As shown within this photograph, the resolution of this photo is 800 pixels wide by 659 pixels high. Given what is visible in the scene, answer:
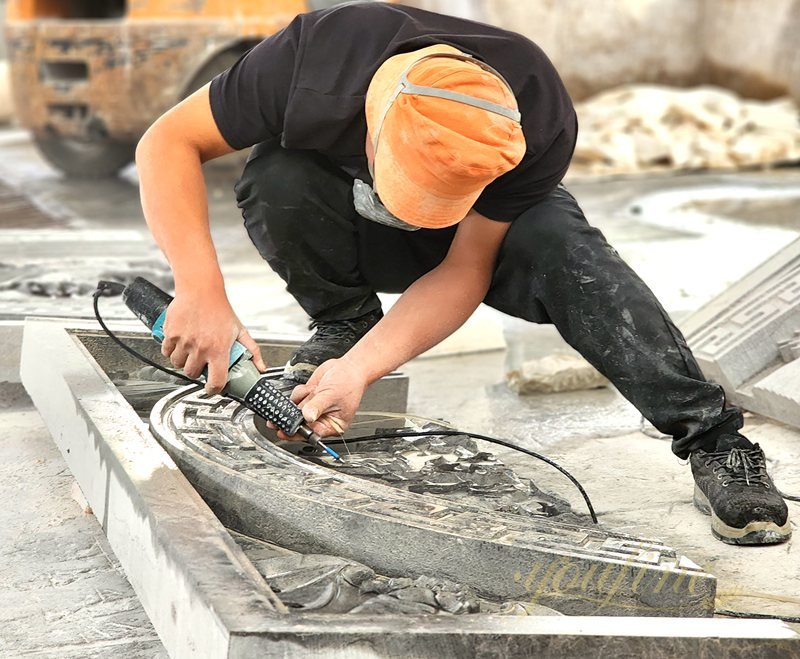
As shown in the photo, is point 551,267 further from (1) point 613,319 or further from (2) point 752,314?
(2) point 752,314

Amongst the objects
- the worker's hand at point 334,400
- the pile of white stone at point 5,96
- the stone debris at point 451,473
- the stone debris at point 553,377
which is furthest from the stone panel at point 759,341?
the pile of white stone at point 5,96

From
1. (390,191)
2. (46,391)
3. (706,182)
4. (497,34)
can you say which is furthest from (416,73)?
(706,182)

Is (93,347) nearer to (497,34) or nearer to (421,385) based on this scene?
(421,385)

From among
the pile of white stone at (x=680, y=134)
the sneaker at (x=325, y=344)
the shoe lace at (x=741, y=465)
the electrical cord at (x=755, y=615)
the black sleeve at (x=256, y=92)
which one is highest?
the black sleeve at (x=256, y=92)

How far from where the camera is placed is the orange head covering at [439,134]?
188cm

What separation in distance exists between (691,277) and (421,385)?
173cm

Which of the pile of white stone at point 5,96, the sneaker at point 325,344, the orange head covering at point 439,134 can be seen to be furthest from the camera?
the pile of white stone at point 5,96

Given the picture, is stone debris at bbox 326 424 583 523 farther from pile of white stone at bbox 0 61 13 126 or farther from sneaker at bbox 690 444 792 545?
pile of white stone at bbox 0 61 13 126

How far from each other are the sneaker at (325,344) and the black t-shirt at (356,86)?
1.65 feet

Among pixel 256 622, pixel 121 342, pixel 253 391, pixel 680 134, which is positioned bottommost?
pixel 680 134

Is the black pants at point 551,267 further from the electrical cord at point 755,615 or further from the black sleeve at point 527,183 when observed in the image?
the electrical cord at point 755,615

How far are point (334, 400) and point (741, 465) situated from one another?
85 cm

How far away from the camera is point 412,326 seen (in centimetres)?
223

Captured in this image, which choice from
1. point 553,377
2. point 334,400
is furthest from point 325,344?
point 553,377
